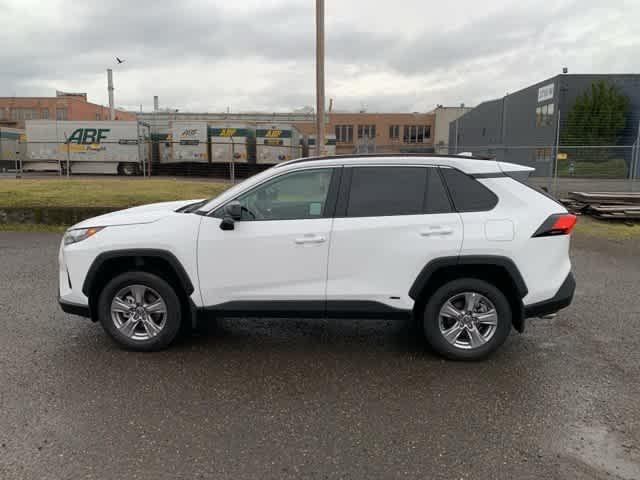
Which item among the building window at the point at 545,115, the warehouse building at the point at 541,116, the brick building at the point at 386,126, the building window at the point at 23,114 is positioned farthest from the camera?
the brick building at the point at 386,126

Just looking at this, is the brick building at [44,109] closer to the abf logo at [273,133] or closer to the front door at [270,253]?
the abf logo at [273,133]

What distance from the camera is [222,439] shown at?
2.98 m

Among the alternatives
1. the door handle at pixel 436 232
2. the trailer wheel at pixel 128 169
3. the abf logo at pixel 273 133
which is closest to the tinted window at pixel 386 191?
the door handle at pixel 436 232

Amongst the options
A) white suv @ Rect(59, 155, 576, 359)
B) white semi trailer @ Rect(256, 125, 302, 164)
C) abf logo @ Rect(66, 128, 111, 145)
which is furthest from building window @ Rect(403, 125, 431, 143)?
white suv @ Rect(59, 155, 576, 359)

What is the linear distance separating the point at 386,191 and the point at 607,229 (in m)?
8.83

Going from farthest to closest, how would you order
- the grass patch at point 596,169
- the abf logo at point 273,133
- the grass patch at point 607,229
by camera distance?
the abf logo at point 273,133, the grass patch at point 596,169, the grass patch at point 607,229

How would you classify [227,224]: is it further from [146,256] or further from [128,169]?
[128,169]

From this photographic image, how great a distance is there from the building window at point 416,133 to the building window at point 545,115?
33.0 m

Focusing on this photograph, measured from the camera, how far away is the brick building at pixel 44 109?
5975 cm

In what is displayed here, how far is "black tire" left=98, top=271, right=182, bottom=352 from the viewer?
13.5 ft

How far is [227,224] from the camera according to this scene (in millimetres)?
3918

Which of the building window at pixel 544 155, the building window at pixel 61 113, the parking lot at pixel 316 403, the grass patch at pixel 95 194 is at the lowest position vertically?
the parking lot at pixel 316 403

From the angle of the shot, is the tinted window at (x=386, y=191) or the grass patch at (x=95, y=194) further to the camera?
the grass patch at (x=95, y=194)

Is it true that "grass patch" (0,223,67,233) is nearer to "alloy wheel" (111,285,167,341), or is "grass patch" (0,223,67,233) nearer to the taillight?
"alloy wheel" (111,285,167,341)
